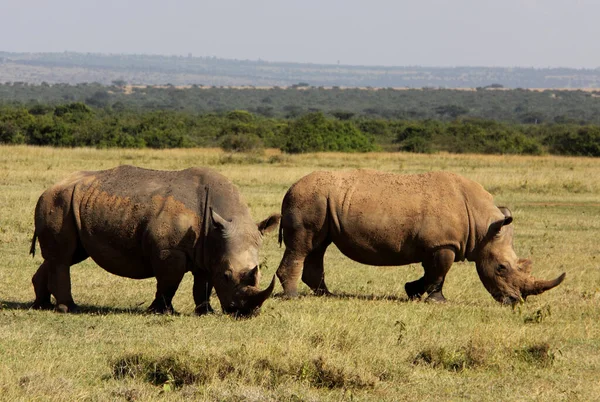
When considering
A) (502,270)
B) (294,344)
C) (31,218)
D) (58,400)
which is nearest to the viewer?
(58,400)

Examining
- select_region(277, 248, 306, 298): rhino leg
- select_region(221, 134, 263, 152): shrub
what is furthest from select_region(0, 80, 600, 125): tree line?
select_region(277, 248, 306, 298): rhino leg

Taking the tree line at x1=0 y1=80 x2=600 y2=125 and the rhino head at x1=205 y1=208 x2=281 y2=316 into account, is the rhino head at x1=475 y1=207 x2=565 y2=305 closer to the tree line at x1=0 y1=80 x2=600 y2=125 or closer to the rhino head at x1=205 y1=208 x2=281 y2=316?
the rhino head at x1=205 y1=208 x2=281 y2=316

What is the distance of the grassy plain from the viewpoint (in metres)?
7.96

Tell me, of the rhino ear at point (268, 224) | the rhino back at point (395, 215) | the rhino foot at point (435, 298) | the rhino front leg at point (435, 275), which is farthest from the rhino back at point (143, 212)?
the rhino foot at point (435, 298)

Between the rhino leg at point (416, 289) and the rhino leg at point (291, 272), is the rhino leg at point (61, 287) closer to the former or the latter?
the rhino leg at point (291, 272)

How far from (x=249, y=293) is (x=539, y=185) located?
2140 centimetres

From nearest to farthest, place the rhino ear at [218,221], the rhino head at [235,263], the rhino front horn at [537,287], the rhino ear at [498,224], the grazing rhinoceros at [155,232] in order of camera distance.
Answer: the rhino head at [235,263]
the rhino ear at [218,221]
the grazing rhinoceros at [155,232]
the rhino front horn at [537,287]
the rhino ear at [498,224]

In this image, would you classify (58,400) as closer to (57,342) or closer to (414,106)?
(57,342)

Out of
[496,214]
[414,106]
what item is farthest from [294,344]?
[414,106]

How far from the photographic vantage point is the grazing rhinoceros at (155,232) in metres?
10.7

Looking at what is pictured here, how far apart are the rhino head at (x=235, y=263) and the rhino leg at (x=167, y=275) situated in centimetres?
35

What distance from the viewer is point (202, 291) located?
1140cm

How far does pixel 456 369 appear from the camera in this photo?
8.90 m

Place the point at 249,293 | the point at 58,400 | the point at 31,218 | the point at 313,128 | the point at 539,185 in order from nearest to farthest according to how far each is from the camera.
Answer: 1. the point at 58,400
2. the point at 249,293
3. the point at 31,218
4. the point at 539,185
5. the point at 313,128
